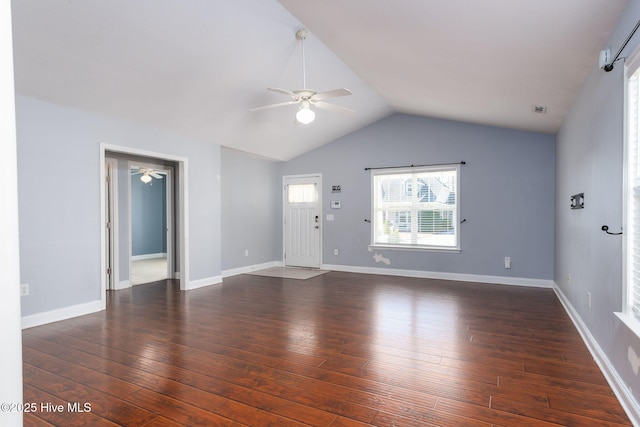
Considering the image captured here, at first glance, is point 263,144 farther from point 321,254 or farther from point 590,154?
point 590,154

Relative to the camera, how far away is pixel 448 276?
6.46 metres

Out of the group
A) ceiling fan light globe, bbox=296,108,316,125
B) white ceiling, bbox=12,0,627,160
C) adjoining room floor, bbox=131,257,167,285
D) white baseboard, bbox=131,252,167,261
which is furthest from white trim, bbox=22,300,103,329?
white baseboard, bbox=131,252,167,261

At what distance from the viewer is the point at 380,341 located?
334 centimetres

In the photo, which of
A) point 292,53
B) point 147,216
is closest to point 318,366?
point 292,53

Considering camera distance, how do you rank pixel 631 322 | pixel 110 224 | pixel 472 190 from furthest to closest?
pixel 472 190
pixel 110 224
pixel 631 322

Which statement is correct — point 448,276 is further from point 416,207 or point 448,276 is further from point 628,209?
point 628,209

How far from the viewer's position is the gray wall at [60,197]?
384cm

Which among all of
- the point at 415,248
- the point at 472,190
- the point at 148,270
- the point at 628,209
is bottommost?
the point at 148,270

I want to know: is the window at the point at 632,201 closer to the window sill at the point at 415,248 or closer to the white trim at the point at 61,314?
the window sill at the point at 415,248

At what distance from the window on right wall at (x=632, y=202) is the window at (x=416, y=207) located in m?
4.21

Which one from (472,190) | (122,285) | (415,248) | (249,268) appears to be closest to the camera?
(122,285)

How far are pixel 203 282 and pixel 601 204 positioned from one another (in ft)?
17.4

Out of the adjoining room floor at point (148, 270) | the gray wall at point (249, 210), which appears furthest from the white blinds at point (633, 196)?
the adjoining room floor at point (148, 270)

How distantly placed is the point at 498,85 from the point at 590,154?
1.25 meters
